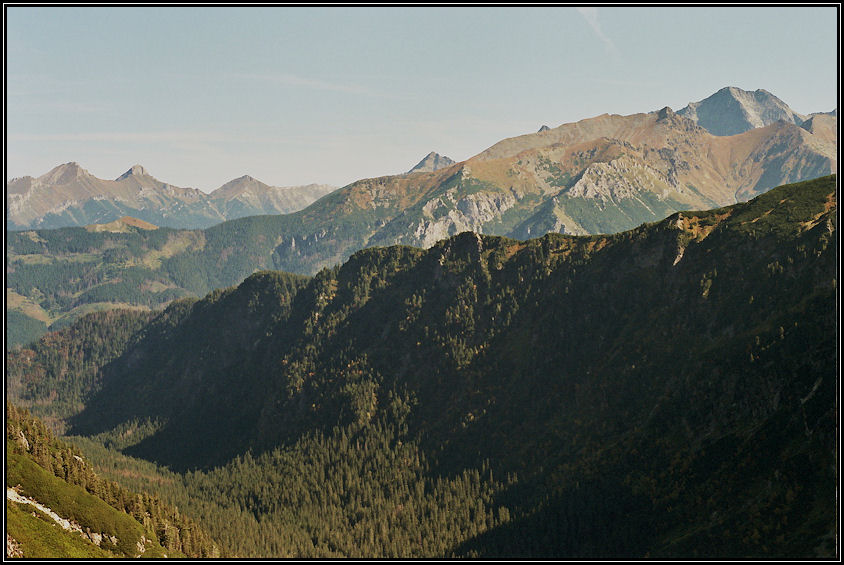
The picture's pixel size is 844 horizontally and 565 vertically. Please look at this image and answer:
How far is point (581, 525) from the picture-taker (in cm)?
19238

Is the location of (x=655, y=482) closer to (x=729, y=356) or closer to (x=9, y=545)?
(x=729, y=356)

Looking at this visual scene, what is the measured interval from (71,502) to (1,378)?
181 ft

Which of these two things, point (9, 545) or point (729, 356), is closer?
point (9, 545)

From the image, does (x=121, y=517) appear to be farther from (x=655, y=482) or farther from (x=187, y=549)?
(x=655, y=482)

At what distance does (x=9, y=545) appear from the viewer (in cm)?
11781

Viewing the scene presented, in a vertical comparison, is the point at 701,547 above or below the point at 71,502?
below

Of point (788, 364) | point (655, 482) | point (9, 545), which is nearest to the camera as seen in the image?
point (9, 545)
